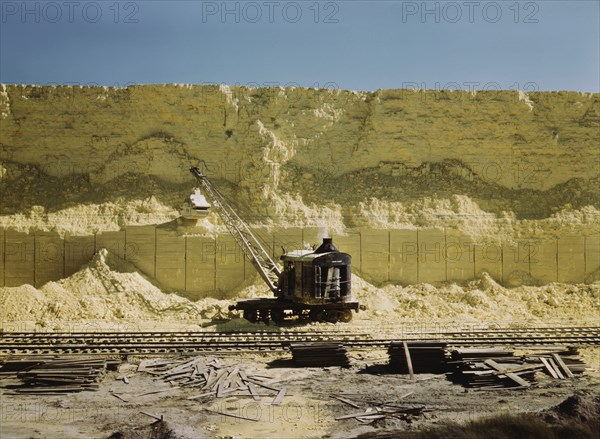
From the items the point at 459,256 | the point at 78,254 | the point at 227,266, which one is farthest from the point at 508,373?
the point at 78,254

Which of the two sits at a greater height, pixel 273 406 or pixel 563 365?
pixel 563 365

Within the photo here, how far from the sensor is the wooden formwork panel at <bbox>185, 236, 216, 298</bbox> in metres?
26.8

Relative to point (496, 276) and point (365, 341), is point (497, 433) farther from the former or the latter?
point (496, 276)

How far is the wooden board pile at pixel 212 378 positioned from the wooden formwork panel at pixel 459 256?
14947mm

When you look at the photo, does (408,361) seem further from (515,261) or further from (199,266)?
(515,261)

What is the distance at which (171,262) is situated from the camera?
26.8 m

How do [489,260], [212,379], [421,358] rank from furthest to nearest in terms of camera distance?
Result: [489,260] → [421,358] → [212,379]

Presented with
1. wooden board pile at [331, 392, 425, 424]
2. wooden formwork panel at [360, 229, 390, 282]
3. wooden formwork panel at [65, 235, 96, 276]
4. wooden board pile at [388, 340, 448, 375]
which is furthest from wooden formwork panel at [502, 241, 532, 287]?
wooden formwork panel at [65, 235, 96, 276]

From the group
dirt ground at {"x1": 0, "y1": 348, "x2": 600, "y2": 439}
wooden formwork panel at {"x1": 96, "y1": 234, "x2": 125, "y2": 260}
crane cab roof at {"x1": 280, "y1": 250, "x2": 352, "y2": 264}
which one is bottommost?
dirt ground at {"x1": 0, "y1": 348, "x2": 600, "y2": 439}

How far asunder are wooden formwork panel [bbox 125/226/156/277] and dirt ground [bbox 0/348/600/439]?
11691 mm

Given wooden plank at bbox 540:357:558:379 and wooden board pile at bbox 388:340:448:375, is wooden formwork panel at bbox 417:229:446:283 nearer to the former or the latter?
wooden board pile at bbox 388:340:448:375

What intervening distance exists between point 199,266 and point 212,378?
42.1 feet

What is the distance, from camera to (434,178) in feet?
100.0

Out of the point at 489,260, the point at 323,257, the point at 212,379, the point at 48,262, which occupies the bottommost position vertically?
the point at 212,379
